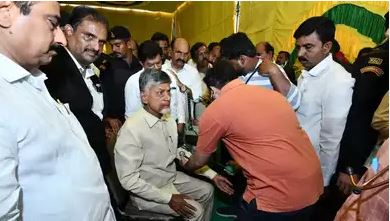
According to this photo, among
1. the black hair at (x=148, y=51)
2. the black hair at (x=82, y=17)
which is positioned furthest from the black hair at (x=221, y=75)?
the black hair at (x=148, y=51)

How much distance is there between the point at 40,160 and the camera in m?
0.90

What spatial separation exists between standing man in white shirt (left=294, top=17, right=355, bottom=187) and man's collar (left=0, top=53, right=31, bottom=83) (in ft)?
5.18

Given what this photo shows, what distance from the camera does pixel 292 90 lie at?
2074 millimetres

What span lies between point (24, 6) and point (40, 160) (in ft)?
1.31

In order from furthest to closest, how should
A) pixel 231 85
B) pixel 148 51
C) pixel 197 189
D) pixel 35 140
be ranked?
pixel 148 51 → pixel 197 189 → pixel 231 85 → pixel 35 140

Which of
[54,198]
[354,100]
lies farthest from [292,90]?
[54,198]

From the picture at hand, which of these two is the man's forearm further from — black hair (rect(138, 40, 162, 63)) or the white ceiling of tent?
the white ceiling of tent

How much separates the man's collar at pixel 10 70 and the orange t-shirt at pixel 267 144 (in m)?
0.92

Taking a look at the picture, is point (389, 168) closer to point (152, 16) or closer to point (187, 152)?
point (187, 152)

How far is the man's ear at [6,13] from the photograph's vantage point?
91cm

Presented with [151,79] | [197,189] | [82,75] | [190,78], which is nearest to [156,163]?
[197,189]

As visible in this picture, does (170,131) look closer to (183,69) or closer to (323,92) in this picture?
(323,92)

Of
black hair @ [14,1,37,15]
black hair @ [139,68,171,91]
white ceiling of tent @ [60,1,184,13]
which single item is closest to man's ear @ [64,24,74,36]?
black hair @ [139,68,171,91]

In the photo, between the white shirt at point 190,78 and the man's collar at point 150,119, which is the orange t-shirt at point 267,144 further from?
the white shirt at point 190,78
